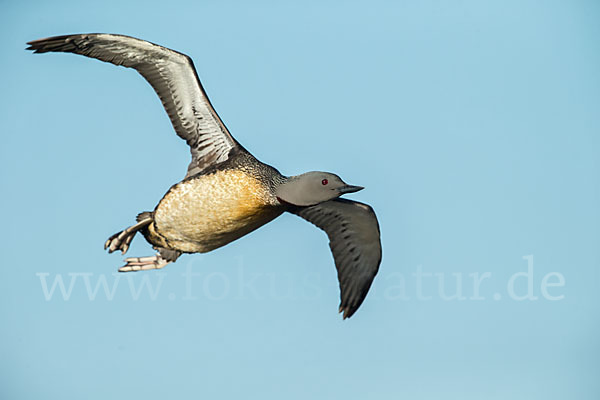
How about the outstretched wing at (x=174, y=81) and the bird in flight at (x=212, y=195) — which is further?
the outstretched wing at (x=174, y=81)

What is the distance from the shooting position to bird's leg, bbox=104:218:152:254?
1584 cm

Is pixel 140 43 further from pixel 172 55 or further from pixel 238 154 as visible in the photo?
pixel 238 154

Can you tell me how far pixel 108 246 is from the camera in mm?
15875

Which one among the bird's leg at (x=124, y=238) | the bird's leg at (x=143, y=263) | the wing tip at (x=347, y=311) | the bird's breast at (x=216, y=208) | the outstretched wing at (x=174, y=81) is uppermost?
the outstretched wing at (x=174, y=81)

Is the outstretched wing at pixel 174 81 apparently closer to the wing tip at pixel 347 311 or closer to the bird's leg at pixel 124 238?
the bird's leg at pixel 124 238

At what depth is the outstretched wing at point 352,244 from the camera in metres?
16.6

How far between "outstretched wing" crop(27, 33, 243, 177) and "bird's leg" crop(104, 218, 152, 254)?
1103 millimetres

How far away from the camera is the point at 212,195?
15.2 m

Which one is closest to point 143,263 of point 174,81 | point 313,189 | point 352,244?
point 174,81

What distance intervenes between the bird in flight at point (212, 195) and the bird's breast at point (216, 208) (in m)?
0.02

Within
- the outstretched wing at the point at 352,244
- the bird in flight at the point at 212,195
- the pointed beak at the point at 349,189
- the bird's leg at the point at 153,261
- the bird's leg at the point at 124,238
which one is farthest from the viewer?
the outstretched wing at the point at 352,244

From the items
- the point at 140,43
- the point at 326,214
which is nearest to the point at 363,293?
the point at 326,214

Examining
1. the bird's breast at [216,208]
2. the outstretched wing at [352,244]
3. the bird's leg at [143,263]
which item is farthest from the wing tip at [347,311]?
the bird's leg at [143,263]

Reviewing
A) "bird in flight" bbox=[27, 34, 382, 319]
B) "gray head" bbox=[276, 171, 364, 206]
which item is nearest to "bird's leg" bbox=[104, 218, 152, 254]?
"bird in flight" bbox=[27, 34, 382, 319]
